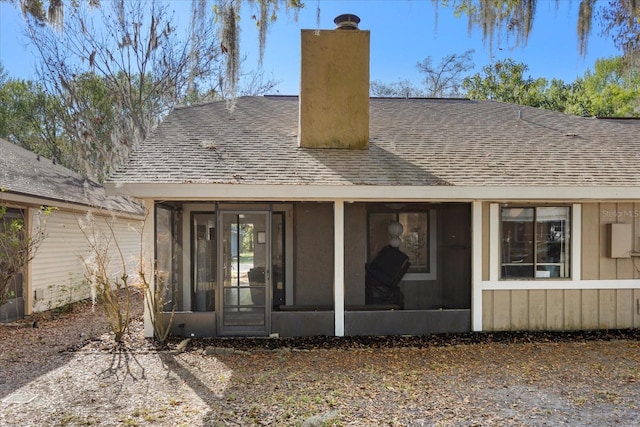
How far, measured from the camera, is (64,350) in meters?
6.47

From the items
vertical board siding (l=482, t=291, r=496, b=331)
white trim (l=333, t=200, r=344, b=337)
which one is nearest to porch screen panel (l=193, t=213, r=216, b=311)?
white trim (l=333, t=200, r=344, b=337)

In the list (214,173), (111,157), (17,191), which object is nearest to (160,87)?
(111,157)

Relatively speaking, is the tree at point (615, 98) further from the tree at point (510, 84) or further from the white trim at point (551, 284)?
the white trim at point (551, 284)

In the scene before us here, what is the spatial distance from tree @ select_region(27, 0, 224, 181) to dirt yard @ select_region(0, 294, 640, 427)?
10.7m

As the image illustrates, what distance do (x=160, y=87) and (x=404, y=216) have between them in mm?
11148

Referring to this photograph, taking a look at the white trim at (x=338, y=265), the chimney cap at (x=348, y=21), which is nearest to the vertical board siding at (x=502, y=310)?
the white trim at (x=338, y=265)

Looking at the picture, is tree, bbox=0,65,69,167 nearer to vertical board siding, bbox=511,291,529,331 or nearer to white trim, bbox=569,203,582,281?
vertical board siding, bbox=511,291,529,331

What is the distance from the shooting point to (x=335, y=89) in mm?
8500

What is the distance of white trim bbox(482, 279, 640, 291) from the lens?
738 centimetres

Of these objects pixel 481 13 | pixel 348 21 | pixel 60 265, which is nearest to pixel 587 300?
pixel 481 13

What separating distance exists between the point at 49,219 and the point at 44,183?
0.95m

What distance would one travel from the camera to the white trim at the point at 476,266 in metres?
7.33

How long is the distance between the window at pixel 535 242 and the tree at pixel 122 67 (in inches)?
430

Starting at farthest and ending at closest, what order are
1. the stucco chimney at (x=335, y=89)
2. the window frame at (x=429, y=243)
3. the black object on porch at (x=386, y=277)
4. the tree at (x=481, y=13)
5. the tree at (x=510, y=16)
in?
the window frame at (x=429, y=243)
the black object on porch at (x=386, y=277)
the stucco chimney at (x=335, y=89)
the tree at (x=510, y=16)
the tree at (x=481, y=13)
